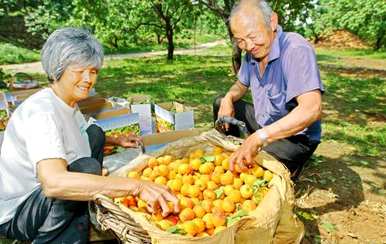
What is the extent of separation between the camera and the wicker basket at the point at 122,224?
201cm

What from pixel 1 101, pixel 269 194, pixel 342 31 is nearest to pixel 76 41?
pixel 269 194

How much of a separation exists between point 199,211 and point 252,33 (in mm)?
1279

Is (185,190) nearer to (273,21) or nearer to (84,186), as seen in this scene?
(84,186)

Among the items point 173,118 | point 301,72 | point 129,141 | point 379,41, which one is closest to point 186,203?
point 129,141

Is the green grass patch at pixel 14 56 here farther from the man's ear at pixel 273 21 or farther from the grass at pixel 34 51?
the man's ear at pixel 273 21

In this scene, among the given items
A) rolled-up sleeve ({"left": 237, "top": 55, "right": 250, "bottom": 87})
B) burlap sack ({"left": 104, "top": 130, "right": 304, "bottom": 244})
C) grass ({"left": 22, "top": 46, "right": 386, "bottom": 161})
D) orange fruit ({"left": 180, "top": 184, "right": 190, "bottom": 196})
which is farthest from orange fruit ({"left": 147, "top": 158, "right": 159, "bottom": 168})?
grass ({"left": 22, "top": 46, "right": 386, "bottom": 161})

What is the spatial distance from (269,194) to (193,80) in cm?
908

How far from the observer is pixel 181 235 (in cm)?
189

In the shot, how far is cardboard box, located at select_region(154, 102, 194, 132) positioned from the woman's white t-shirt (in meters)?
1.41

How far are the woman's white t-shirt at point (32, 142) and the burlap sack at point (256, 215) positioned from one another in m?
0.43

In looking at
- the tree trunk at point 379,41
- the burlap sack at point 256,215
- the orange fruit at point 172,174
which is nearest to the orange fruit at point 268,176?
the burlap sack at point 256,215

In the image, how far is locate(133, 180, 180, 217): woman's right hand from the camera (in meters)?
2.07

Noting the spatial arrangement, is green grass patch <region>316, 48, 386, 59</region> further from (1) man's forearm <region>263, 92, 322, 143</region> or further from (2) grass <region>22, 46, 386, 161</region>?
(1) man's forearm <region>263, 92, 322, 143</region>

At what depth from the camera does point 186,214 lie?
2.20 meters
